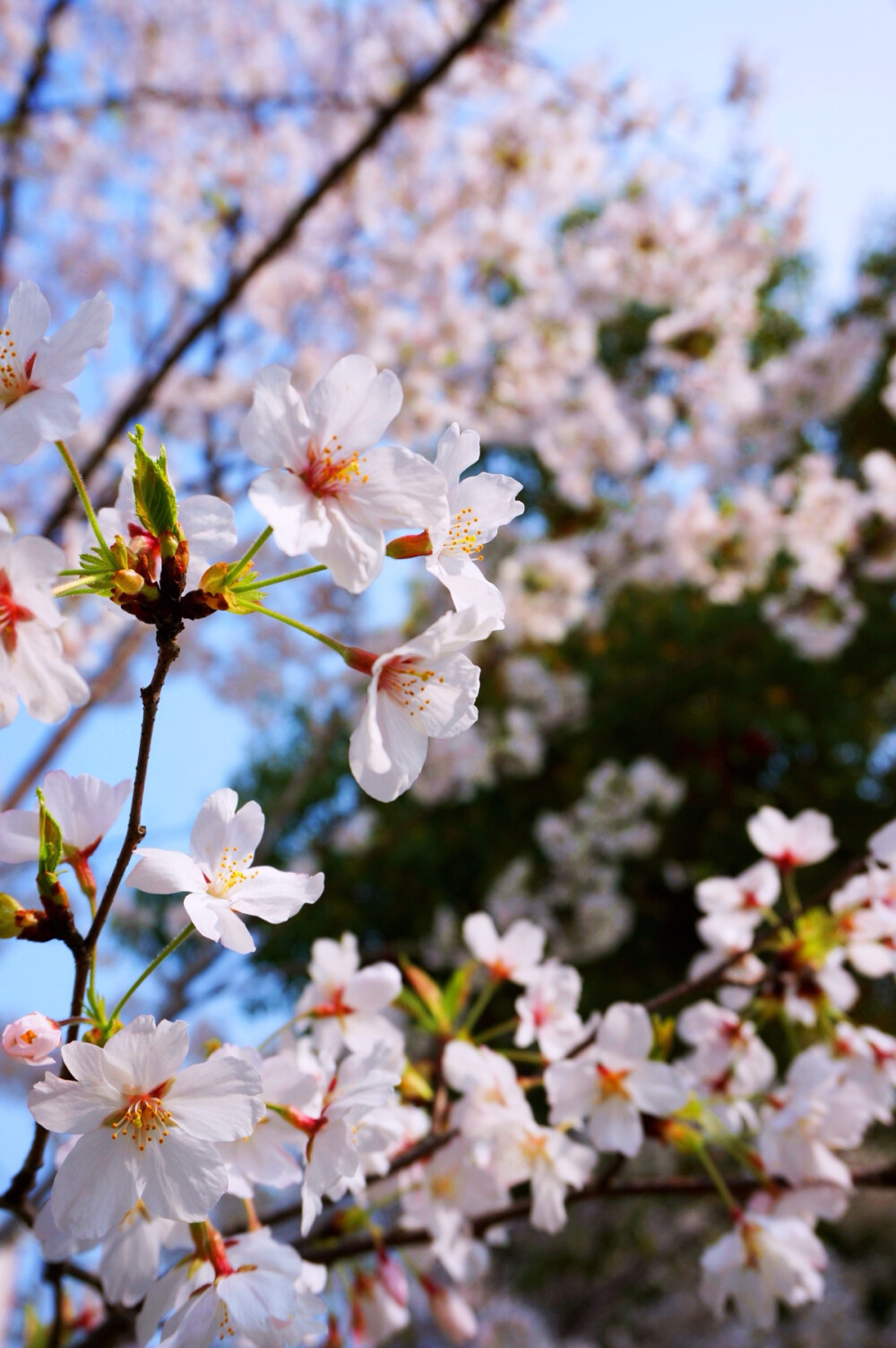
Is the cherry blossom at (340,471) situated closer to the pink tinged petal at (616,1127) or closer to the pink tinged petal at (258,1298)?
the pink tinged petal at (258,1298)

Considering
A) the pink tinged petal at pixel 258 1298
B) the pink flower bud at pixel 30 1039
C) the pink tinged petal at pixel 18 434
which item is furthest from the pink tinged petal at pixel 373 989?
the pink tinged petal at pixel 18 434

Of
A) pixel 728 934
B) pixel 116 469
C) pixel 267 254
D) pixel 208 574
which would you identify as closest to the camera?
pixel 208 574

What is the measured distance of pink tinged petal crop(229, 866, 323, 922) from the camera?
620mm

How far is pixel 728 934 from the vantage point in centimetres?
120

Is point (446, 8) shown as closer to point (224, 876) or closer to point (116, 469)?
point (116, 469)

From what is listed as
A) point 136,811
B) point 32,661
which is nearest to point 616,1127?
point 136,811

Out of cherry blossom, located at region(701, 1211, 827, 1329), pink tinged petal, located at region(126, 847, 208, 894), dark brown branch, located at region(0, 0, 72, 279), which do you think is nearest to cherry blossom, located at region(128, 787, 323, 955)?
pink tinged petal, located at region(126, 847, 208, 894)

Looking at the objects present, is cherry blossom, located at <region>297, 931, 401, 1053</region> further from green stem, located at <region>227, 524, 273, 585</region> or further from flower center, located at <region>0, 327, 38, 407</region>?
flower center, located at <region>0, 327, 38, 407</region>

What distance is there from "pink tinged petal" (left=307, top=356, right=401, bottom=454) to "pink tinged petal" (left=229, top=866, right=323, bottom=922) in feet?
1.00

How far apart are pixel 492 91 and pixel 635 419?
176cm

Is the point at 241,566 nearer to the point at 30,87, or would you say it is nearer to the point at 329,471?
the point at 329,471

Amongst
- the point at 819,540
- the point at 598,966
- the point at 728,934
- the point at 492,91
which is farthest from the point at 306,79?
the point at 728,934

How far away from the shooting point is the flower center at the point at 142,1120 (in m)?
0.61

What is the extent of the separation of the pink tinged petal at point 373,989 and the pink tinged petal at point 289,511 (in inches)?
22.6
